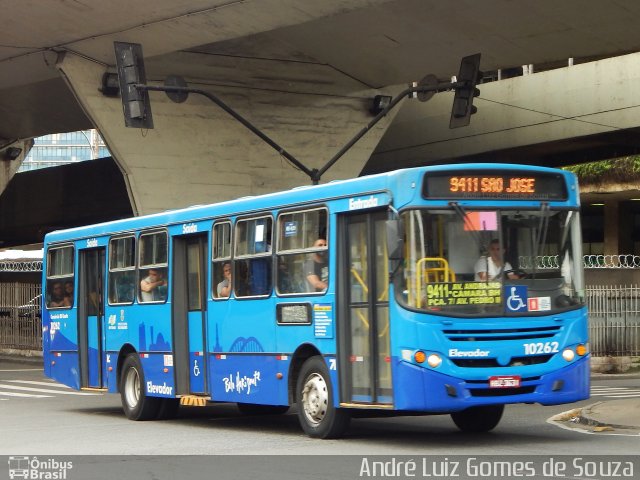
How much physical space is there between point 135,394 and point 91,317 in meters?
1.96

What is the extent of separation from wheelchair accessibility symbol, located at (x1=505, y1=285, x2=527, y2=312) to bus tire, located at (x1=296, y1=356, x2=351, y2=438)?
2277 mm

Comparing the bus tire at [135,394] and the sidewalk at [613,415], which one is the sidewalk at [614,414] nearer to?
the sidewalk at [613,415]

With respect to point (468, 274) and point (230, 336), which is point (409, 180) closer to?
point (468, 274)

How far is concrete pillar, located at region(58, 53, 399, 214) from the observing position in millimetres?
33531

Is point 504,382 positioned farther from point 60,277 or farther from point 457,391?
point 60,277

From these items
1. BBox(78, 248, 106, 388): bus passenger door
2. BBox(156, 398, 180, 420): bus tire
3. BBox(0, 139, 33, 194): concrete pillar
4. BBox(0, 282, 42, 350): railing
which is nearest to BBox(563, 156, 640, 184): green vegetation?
BBox(0, 139, 33, 194): concrete pillar

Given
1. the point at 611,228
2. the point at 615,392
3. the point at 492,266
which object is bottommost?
the point at 615,392

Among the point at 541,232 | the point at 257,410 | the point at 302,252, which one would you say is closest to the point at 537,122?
the point at 257,410

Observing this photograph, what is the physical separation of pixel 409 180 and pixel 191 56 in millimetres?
21601

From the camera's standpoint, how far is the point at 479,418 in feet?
49.2

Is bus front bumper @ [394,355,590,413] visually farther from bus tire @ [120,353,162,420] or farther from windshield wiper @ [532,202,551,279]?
bus tire @ [120,353,162,420]

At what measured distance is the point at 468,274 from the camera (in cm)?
1303

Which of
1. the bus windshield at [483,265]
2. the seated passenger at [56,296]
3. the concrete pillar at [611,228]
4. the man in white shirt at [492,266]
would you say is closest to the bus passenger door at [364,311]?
the bus windshield at [483,265]

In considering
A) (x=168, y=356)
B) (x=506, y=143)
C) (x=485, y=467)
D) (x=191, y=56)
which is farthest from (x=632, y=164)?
(x=485, y=467)
